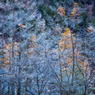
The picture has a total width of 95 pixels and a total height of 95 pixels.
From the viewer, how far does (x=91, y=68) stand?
29.9 ft

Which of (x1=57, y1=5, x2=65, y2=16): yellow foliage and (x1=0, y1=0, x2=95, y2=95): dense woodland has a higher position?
(x1=57, y1=5, x2=65, y2=16): yellow foliage

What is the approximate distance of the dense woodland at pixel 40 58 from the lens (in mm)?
8852

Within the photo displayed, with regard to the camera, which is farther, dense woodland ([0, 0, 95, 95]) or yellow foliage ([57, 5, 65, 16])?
yellow foliage ([57, 5, 65, 16])

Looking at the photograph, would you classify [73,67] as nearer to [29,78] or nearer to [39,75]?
[39,75]

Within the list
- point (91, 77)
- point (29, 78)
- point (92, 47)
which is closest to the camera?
point (91, 77)

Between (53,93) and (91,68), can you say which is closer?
(91,68)

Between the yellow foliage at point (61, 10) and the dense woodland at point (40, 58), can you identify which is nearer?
the dense woodland at point (40, 58)

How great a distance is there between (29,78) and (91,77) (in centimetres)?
495

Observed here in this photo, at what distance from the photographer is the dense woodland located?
8852mm

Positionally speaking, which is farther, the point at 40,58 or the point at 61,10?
the point at 61,10

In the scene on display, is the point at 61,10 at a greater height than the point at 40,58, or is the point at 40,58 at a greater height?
the point at 61,10

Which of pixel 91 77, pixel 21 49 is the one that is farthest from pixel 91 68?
pixel 21 49

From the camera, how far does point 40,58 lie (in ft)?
32.4

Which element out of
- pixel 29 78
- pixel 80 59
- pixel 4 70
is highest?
pixel 80 59
